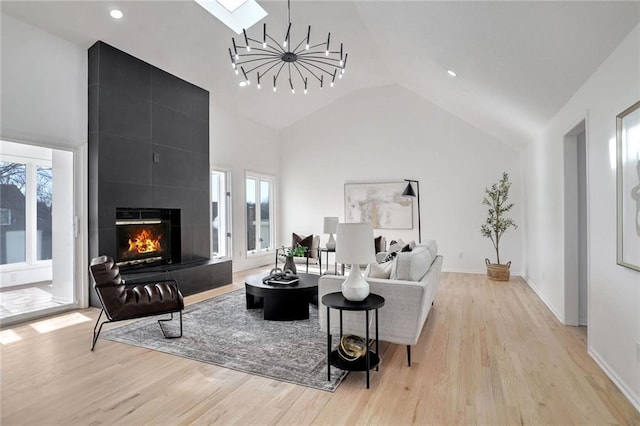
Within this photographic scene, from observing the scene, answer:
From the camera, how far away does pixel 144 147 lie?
505cm

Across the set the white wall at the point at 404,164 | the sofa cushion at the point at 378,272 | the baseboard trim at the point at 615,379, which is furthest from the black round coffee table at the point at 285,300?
the white wall at the point at 404,164

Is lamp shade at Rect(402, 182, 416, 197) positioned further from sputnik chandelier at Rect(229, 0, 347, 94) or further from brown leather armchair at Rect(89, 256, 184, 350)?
brown leather armchair at Rect(89, 256, 184, 350)

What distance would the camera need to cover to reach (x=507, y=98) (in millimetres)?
4363

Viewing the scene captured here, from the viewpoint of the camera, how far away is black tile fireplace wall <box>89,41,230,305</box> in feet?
14.9

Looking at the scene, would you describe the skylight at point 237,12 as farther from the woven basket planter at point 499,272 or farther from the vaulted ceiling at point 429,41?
the woven basket planter at point 499,272

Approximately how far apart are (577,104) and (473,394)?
286 centimetres

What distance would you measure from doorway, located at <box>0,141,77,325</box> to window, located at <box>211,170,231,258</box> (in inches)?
101

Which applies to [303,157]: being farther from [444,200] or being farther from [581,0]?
[581,0]

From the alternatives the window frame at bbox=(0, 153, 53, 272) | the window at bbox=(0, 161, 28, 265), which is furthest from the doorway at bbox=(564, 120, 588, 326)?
the window at bbox=(0, 161, 28, 265)

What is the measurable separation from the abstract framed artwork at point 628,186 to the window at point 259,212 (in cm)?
632

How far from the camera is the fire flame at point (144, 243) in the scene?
5.12 meters

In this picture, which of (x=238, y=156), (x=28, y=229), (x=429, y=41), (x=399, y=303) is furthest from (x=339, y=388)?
(x=28, y=229)

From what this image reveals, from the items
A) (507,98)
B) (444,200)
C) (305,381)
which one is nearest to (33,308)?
(305,381)

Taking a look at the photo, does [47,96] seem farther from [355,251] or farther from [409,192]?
[409,192]
